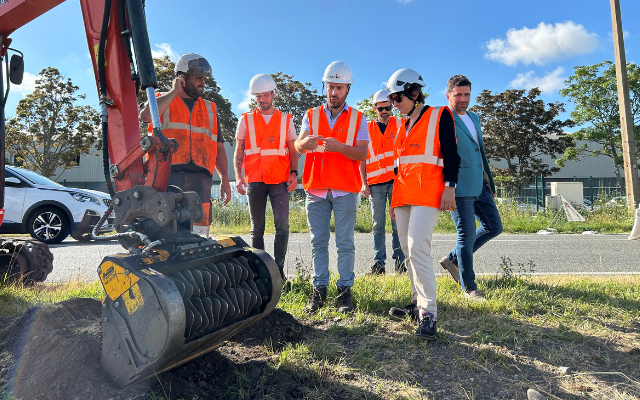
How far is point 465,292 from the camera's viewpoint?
14.8 ft

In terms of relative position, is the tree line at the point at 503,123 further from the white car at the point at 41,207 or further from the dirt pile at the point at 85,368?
the dirt pile at the point at 85,368

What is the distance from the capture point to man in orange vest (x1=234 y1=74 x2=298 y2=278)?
497 centimetres

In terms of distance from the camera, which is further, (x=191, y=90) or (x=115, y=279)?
(x=191, y=90)

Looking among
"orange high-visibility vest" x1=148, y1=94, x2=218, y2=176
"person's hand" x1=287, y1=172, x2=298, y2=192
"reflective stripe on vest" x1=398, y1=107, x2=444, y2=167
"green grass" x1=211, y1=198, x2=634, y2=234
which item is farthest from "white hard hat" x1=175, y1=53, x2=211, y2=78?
"green grass" x1=211, y1=198, x2=634, y2=234

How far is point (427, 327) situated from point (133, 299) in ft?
6.98

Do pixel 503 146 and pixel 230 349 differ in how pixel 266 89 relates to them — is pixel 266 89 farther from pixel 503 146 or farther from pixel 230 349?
pixel 503 146

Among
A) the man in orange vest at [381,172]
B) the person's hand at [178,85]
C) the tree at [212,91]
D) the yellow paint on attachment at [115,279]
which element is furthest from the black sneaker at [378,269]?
the tree at [212,91]

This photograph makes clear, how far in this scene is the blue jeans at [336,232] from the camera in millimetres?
4250

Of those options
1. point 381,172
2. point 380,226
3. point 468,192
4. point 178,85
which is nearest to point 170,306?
point 178,85

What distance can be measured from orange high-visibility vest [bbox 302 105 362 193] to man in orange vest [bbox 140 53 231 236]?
37.5 inches

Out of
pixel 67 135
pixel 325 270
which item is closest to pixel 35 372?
pixel 325 270

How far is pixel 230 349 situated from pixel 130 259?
1.19 meters

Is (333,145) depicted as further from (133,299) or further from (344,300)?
(133,299)

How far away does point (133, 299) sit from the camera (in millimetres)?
2270
